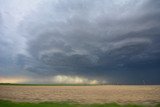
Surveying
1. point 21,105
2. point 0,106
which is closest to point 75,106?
point 21,105

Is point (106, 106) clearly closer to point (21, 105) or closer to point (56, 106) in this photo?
point (56, 106)

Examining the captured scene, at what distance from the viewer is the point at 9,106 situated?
3459 centimetres

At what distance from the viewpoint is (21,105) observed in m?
35.6

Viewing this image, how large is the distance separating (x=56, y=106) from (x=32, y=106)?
12.3ft

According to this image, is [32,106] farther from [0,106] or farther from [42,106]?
[0,106]

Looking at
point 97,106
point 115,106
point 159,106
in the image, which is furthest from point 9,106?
point 159,106

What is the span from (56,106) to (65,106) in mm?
1448

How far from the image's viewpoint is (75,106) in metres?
34.2

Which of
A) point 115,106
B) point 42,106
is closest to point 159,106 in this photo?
point 115,106

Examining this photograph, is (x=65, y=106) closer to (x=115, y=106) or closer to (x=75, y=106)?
(x=75, y=106)

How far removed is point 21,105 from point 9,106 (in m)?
1.83

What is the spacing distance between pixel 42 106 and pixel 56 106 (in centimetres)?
214

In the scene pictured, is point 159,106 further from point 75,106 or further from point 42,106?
point 42,106

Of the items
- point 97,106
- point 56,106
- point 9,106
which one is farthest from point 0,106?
point 97,106
